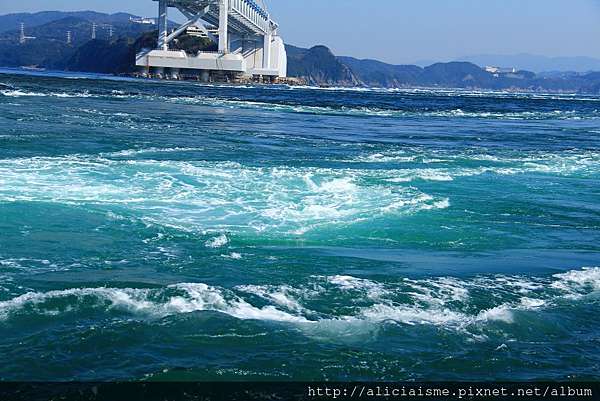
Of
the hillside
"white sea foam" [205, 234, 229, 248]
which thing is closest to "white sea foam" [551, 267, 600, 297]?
"white sea foam" [205, 234, 229, 248]

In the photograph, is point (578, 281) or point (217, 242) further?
point (217, 242)

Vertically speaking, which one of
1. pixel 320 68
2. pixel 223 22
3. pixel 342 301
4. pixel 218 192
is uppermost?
pixel 223 22

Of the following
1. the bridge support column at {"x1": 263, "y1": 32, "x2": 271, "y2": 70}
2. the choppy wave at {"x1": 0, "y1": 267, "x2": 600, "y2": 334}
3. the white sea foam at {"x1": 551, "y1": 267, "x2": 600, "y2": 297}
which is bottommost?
the choppy wave at {"x1": 0, "y1": 267, "x2": 600, "y2": 334}

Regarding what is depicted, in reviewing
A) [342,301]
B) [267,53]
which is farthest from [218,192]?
[267,53]

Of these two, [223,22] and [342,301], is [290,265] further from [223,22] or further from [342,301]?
[223,22]

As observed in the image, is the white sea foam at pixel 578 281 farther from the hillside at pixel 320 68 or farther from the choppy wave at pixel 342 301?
the hillside at pixel 320 68

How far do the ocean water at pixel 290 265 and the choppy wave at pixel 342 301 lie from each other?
0.03 m

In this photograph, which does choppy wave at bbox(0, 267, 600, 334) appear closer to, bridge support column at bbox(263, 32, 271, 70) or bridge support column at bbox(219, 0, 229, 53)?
bridge support column at bbox(219, 0, 229, 53)

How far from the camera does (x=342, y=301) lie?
754 cm

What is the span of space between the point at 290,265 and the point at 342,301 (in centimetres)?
147

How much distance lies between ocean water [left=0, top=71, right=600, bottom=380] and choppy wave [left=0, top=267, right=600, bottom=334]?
0.03m

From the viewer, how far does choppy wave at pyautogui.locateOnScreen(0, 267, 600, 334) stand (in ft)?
22.9

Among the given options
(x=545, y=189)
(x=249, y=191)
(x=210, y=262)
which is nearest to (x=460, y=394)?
(x=210, y=262)

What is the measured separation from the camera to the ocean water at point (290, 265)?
6.08 m
